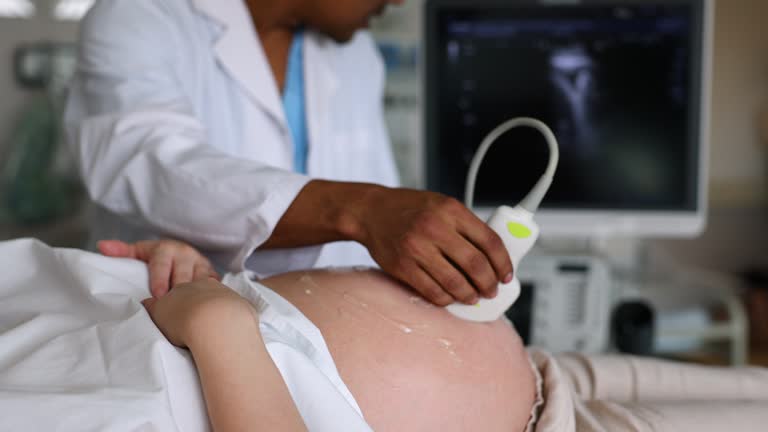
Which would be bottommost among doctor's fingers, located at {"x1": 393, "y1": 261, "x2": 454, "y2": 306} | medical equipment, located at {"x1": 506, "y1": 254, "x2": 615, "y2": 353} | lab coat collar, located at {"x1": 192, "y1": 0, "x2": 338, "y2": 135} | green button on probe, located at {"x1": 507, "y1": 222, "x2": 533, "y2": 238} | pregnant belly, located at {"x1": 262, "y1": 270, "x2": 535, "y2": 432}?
medical equipment, located at {"x1": 506, "y1": 254, "x2": 615, "y2": 353}

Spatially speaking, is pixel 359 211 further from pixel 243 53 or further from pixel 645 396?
pixel 243 53

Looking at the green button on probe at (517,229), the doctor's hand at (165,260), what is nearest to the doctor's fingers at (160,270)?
the doctor's hand at (165,260)

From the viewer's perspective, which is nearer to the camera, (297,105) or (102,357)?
(102,357)

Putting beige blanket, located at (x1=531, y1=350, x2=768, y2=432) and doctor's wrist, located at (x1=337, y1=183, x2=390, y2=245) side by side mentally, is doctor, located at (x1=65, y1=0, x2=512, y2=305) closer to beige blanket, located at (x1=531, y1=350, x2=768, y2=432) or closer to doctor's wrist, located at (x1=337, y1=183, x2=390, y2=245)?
doctor's wrist, located at (x1=337, y1=183, x2=390, y2=245)

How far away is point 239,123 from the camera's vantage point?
1460 mm

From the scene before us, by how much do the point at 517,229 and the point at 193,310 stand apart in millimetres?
360

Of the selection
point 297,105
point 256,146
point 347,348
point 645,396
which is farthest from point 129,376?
point 297,105

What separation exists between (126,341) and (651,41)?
1453 mm

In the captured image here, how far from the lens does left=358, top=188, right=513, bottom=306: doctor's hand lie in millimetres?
835

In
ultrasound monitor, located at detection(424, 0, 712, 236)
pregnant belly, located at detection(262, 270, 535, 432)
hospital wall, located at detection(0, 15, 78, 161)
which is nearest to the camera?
pregnant belly, located at detection(262, 270, 535, 432)

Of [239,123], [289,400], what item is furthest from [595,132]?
[289,400]

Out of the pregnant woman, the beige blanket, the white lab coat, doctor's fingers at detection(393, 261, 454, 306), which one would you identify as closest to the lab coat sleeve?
the white lab coat

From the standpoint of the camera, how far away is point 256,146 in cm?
147

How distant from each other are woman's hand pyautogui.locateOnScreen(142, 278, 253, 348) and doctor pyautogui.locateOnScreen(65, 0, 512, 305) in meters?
0.17
